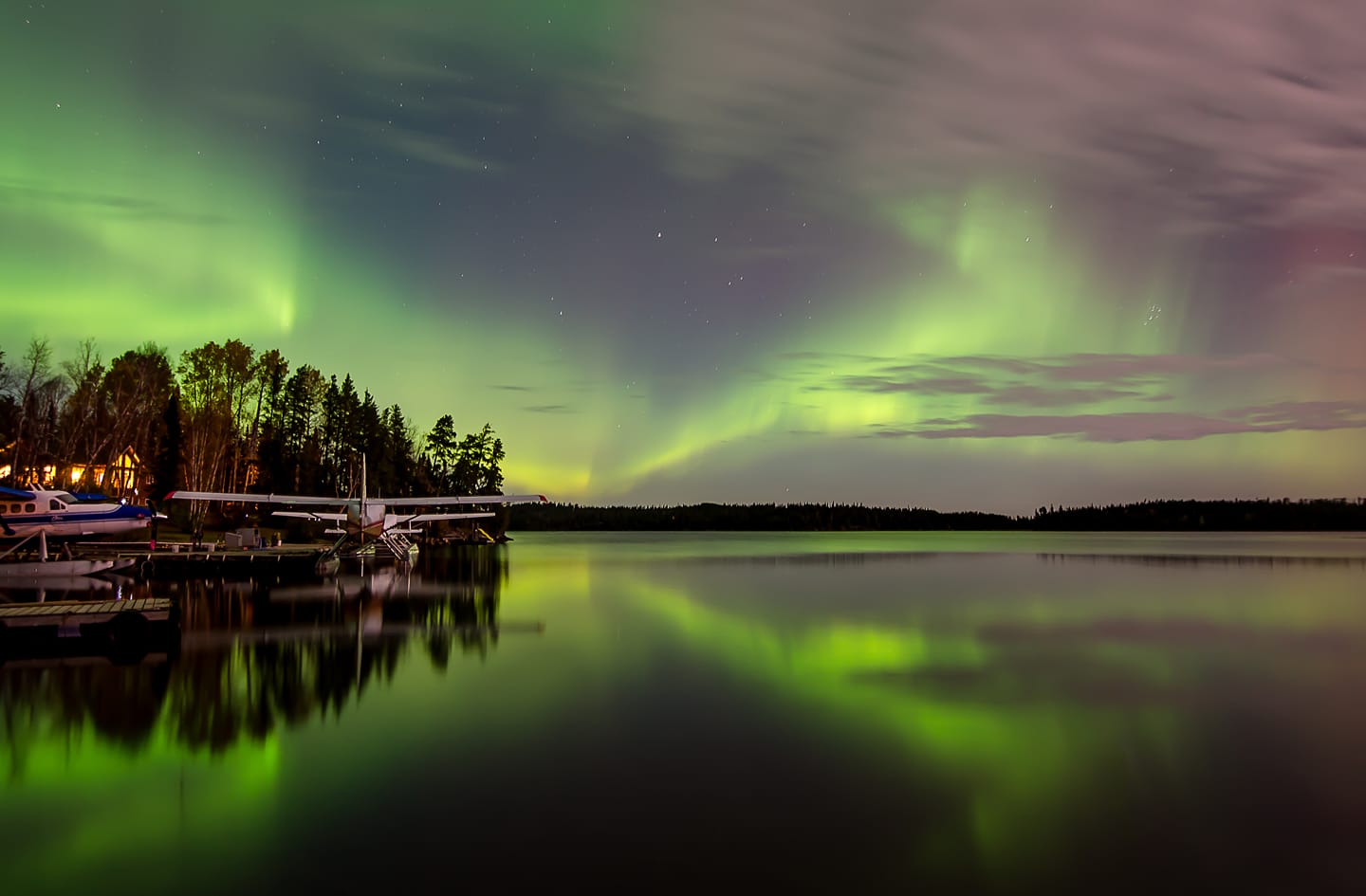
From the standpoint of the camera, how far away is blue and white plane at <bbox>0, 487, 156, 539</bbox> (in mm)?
28688

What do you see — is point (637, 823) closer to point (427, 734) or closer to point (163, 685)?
point (427, 734)

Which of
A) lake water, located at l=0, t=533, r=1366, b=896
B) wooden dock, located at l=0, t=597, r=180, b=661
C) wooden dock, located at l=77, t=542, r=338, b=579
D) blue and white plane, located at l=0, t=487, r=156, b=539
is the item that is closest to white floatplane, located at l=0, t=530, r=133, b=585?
blue and white plane, located at l=0, t=487, r=156, b=539

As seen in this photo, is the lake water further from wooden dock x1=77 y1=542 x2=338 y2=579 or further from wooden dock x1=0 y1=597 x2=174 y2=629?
wooden dock x1=77 y1=542 x2=338 y2=579

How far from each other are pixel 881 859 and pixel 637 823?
224 centimetres

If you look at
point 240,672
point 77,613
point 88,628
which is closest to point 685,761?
point 240,672

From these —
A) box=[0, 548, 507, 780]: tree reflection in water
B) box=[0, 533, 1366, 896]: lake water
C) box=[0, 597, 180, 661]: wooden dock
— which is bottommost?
box=[0, 533, 1366, 896]: lake water

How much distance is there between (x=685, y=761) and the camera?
1055cm

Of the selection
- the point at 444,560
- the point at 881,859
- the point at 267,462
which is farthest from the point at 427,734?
the point at 267,462

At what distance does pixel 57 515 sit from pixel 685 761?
27.6 m

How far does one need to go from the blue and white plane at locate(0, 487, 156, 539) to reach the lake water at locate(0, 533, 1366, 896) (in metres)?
9.51

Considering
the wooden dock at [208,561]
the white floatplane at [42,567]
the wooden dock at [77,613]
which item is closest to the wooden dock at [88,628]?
the wooden dock at [77,613]

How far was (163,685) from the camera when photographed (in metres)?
14.0

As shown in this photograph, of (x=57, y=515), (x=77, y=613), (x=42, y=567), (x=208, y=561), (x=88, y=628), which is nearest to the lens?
(x=77, y=613)

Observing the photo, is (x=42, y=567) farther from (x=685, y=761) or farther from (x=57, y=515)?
(x=685, y=761)
